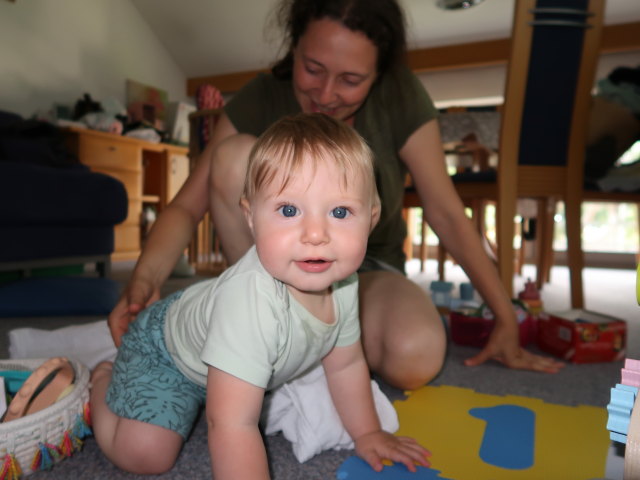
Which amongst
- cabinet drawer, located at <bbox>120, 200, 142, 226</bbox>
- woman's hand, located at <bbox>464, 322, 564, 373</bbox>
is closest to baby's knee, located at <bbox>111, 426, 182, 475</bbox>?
woman's hand, located at <bbox>464, 322, 564, 373</bbox>

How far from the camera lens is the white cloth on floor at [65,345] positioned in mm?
Answer: 996

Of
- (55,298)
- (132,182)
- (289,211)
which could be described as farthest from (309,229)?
(132,182)

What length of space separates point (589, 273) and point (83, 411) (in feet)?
11.1

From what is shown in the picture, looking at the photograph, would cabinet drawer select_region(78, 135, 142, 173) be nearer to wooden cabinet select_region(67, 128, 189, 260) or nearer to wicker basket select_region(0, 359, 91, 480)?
wooden cabinet select_region(67, 128, 189, 260)

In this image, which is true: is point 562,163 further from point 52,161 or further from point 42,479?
point 52,161

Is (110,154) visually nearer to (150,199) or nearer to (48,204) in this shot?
(150,199)

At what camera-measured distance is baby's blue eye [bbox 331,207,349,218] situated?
0.56 metres

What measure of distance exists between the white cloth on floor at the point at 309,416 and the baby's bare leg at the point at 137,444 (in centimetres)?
15

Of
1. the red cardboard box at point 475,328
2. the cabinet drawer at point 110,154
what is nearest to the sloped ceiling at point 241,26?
the cabinet drawer at point 110,154

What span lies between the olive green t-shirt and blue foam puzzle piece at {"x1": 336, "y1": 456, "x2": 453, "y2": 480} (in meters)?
0.55

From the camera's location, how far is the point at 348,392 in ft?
2.30

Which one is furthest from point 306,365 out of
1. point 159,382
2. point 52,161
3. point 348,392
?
point 52,161

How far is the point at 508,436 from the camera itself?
2.50 ft

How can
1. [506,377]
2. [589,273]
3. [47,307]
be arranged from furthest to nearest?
[589,273], [47,307], [506,377]
